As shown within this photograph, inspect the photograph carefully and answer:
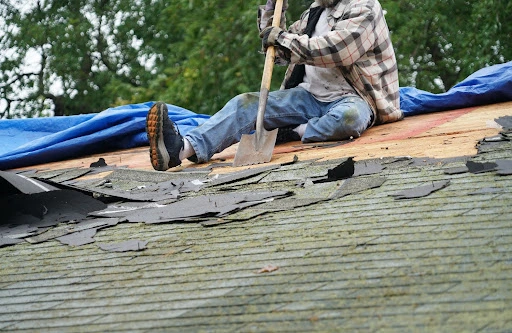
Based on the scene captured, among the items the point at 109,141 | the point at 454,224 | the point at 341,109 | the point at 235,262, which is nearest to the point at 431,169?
the point at 454,224

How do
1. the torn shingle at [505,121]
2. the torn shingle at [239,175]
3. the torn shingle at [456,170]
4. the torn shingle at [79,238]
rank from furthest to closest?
the torn shingle at [505,121]
the torn shingle at [239,175]
the torn shingle at [456,170]
the torn shingle at [79,238]

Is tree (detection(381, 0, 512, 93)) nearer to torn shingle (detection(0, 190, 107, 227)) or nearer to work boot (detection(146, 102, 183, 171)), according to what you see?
work boot (detection(146, 102, 183, 171))

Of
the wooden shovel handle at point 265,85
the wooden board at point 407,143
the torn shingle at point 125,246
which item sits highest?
the wooden shovel handle at point 265,85

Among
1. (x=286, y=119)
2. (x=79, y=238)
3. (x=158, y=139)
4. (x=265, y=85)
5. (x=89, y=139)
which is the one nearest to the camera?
(x=79, y=238)

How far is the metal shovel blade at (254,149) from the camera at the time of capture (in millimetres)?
4664

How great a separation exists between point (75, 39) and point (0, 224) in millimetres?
11889

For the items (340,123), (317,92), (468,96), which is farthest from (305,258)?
(468,96)

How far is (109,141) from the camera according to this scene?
6.21m

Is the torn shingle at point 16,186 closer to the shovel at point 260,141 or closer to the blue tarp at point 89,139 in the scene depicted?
the shovel at point 260,141

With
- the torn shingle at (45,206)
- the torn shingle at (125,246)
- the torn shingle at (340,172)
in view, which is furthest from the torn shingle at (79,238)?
the torn shingle at (340,172)

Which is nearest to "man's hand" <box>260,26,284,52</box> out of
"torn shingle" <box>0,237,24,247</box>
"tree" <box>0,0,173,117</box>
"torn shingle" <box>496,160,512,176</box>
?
"torn shingle" <box>496,160,512,176</box>

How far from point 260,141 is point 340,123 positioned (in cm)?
46

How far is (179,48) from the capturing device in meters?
12.9

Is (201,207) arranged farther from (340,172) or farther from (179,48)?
(179,48)
